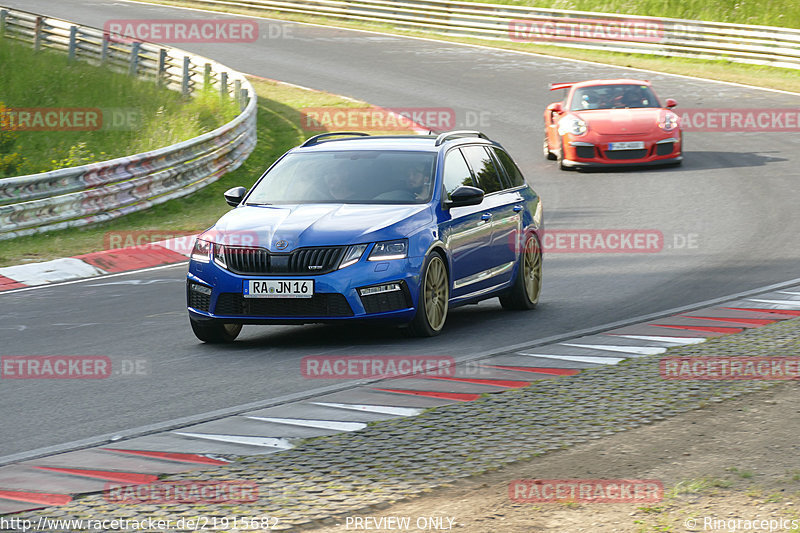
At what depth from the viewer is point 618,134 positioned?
22.1 meters

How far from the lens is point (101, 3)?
5194cm

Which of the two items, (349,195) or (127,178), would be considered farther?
(127,178)

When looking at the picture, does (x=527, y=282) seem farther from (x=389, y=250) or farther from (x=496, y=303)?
(x=389, y=250)

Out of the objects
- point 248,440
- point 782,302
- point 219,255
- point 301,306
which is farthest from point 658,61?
point 248,440

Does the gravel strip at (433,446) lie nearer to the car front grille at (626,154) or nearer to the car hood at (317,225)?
the car hood at (317,225)

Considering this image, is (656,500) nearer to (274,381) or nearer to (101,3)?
(274,381)

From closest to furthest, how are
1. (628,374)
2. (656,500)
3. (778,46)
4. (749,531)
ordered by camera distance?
(749,531), (656,500), (628,374), (778,46)

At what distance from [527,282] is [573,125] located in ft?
35.6

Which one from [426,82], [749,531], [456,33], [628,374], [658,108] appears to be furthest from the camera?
[456,33]

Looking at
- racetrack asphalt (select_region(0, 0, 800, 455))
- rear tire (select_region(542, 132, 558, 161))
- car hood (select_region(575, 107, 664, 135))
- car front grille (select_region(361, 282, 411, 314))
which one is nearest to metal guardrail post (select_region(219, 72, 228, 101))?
racetrack asphalt (select_region(0, 0, 800, 455))

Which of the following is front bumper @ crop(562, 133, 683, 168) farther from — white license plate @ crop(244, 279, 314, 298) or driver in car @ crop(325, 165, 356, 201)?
white license plate @ crop(244, 279, 314, 298)

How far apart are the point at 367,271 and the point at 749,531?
16.4 ft

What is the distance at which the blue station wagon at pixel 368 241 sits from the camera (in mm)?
9664

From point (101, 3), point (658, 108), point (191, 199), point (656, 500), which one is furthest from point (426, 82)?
point (656, 500)
